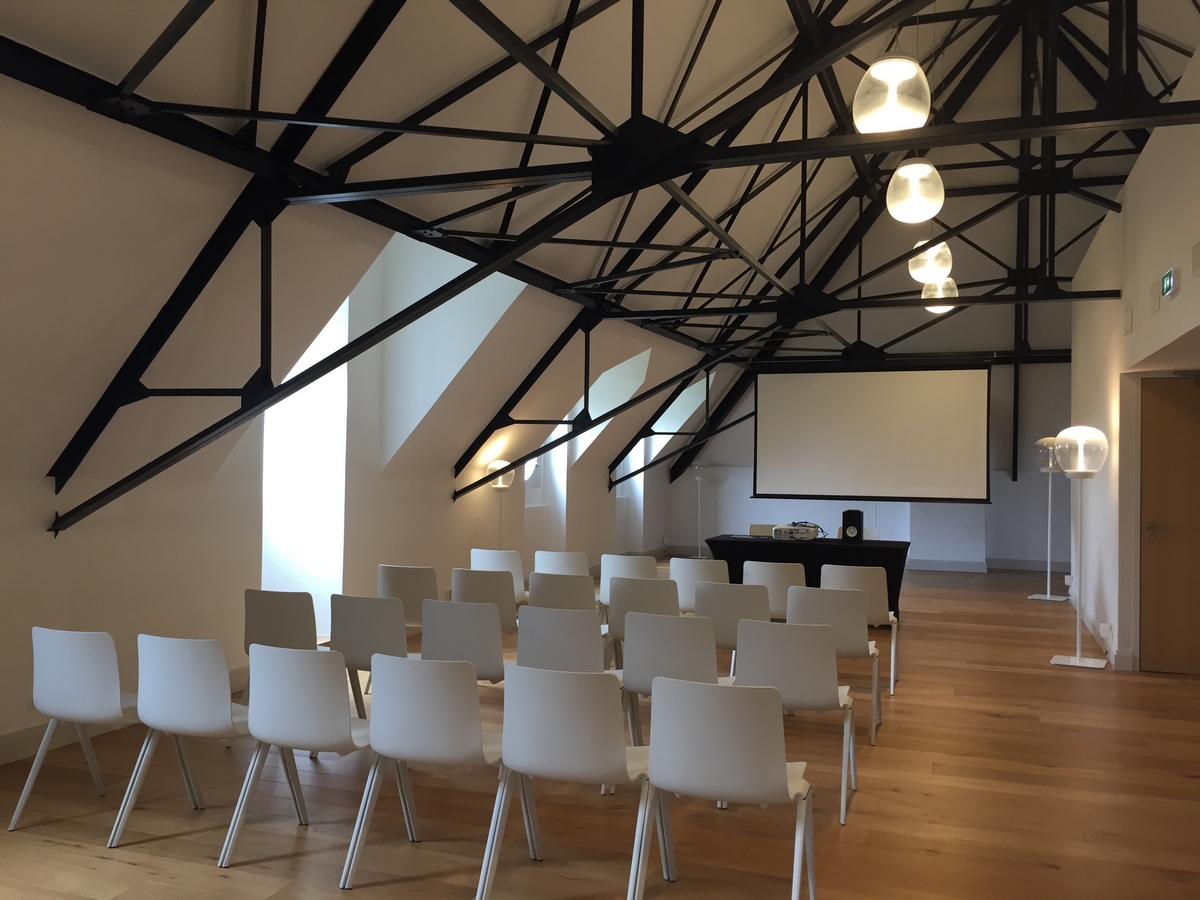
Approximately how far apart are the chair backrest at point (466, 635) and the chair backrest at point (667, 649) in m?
0.77

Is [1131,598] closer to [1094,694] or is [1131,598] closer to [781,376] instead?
[1094,694]

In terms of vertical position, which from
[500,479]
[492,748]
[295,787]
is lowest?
[295,787]

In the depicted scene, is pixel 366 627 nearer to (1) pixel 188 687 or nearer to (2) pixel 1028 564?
(1) pixel 188 687

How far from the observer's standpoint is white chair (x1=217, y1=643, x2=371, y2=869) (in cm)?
383

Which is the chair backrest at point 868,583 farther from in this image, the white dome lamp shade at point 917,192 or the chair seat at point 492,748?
the chair seat at point 492,748

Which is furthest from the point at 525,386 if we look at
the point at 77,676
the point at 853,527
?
the point at 77,676

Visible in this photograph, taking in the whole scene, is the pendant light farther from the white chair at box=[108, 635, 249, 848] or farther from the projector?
the white chair at box=[108, 635, 249, 848]

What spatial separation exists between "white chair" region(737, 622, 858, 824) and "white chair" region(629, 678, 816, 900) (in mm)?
1218

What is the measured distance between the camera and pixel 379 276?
8750 mm

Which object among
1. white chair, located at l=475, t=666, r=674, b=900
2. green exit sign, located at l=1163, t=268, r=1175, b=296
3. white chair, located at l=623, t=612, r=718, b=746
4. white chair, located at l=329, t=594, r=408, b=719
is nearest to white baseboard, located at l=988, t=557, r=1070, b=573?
green exit sign, located at l=1163, t=268, r=1175, b=296

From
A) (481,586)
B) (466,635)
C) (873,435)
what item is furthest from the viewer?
(873,435)

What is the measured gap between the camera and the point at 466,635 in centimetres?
514

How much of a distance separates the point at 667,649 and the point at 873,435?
8.54 meters

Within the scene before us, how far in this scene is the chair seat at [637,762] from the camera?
11.5 ft
